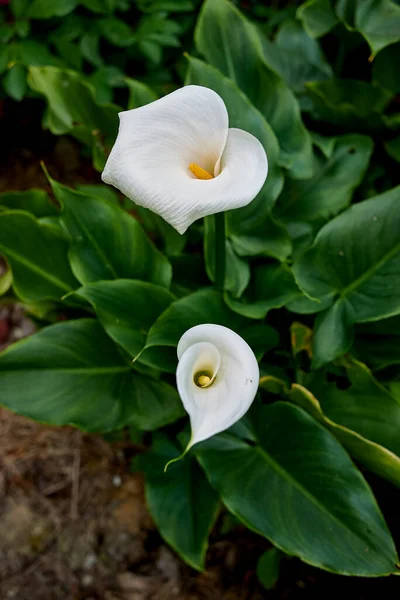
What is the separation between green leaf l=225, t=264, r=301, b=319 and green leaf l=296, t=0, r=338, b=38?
72cm

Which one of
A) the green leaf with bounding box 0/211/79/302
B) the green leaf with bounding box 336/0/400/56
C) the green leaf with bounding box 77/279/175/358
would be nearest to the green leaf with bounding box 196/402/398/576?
the green leaf with bounding box 77/279/175/358

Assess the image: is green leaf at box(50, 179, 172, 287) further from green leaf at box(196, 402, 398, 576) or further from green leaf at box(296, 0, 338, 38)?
green leaf at box(296, 0, 338, 38)

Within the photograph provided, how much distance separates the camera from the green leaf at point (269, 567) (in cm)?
128

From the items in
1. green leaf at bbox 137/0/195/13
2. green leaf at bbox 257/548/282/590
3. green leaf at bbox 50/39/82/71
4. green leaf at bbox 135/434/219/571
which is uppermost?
green leaf at bbox 137/0/195/13

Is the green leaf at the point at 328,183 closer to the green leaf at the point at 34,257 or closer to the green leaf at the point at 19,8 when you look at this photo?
the green leaf at the point at 34,257

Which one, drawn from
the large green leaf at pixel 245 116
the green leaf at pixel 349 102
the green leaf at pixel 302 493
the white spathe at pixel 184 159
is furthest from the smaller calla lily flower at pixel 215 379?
the green leaf at pixel 349 102

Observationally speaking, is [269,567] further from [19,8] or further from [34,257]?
[19,8]

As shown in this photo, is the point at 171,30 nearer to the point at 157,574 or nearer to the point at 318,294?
the point at 318,294

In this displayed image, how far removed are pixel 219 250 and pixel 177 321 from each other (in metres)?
0.15

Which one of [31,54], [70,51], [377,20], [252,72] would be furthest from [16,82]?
[377,20]

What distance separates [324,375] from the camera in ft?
3.87

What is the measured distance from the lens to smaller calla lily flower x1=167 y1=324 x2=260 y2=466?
0.71 metres

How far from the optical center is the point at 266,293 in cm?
119

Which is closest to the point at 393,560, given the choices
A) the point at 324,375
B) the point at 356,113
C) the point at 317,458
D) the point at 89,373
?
the point at 317,458
